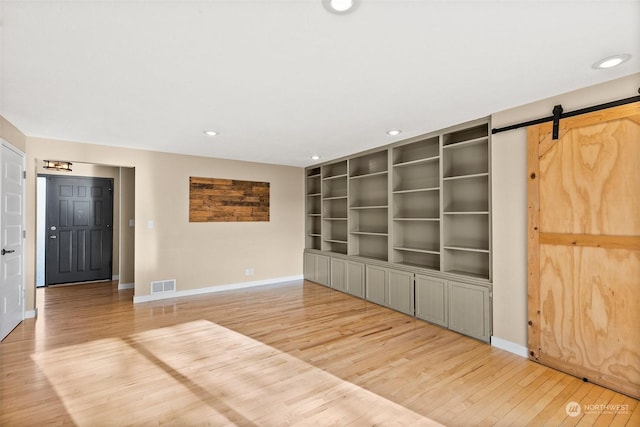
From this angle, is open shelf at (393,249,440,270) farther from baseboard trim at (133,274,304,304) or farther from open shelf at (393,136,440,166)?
baseboard trim at (133,274,304,304)

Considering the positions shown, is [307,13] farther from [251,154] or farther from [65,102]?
[251,154]

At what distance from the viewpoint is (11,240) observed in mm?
3541

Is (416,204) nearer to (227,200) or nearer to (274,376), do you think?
(274,376)

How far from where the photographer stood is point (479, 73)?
7.57ft

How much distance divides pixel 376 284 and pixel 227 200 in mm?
3045

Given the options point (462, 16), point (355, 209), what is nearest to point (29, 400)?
point (462, 16)

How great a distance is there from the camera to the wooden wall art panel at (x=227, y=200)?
5387mm

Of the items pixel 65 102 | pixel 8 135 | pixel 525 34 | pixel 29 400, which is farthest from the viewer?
pixel 8 135

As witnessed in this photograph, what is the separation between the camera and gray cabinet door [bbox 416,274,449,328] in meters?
3.71

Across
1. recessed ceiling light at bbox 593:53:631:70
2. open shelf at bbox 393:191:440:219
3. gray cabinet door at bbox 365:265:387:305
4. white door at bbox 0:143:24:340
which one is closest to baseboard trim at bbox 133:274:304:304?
white door at bbox 0:143:24:340

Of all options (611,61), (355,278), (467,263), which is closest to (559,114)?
(611,61)

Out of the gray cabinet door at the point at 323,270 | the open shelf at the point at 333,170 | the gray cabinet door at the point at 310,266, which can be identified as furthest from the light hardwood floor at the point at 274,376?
the open shelf at the point at 333,170

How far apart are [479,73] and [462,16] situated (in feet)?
2.56

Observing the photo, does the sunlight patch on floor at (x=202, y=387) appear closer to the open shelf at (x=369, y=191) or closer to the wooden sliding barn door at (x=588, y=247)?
the wooden sliding barn door at (x=588, y=247)
